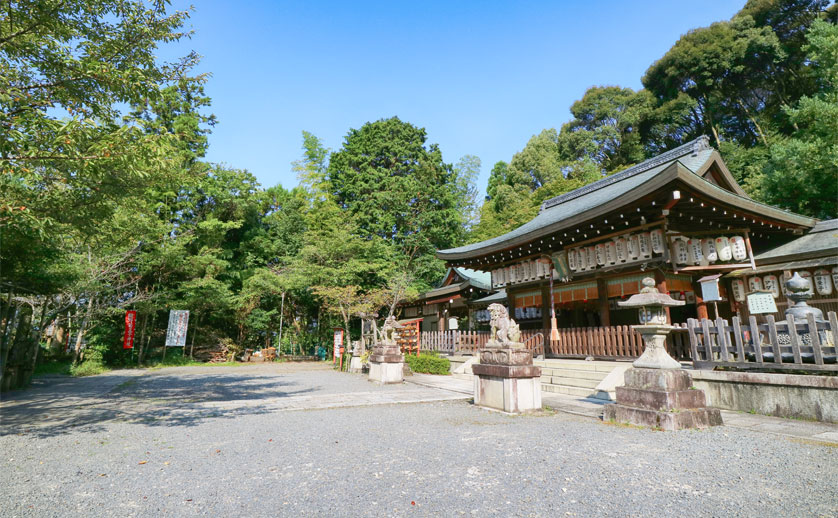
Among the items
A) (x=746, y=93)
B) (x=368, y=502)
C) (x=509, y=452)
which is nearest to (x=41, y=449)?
(x=368, y=502)

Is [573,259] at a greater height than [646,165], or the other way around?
[646,165]

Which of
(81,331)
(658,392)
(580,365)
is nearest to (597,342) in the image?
(580,365)

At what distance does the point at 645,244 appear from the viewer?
9766 mm

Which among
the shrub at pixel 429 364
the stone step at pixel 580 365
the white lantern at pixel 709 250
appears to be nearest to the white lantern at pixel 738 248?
the white lantern at pixel 709 250

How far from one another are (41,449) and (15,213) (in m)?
2.74

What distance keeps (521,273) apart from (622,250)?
12.3ft

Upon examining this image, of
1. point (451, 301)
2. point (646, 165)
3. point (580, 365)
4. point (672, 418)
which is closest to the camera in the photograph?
point (672, 418)

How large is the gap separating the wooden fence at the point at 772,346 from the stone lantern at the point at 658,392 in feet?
5.08

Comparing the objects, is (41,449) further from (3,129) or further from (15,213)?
(3,129)

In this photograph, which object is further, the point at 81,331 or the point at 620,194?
the point at 81,331

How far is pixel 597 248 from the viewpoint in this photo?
11008mm

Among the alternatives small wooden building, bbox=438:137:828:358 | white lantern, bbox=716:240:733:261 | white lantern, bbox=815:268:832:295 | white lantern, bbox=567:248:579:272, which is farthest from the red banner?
white lantern, bbox=815:268:832:295

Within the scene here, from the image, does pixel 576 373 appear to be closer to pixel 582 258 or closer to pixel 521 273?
pixel 582 258

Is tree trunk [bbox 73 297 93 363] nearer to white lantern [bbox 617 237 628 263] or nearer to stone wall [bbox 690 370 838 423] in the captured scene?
white lantern [bbox 617 237 628 263]
